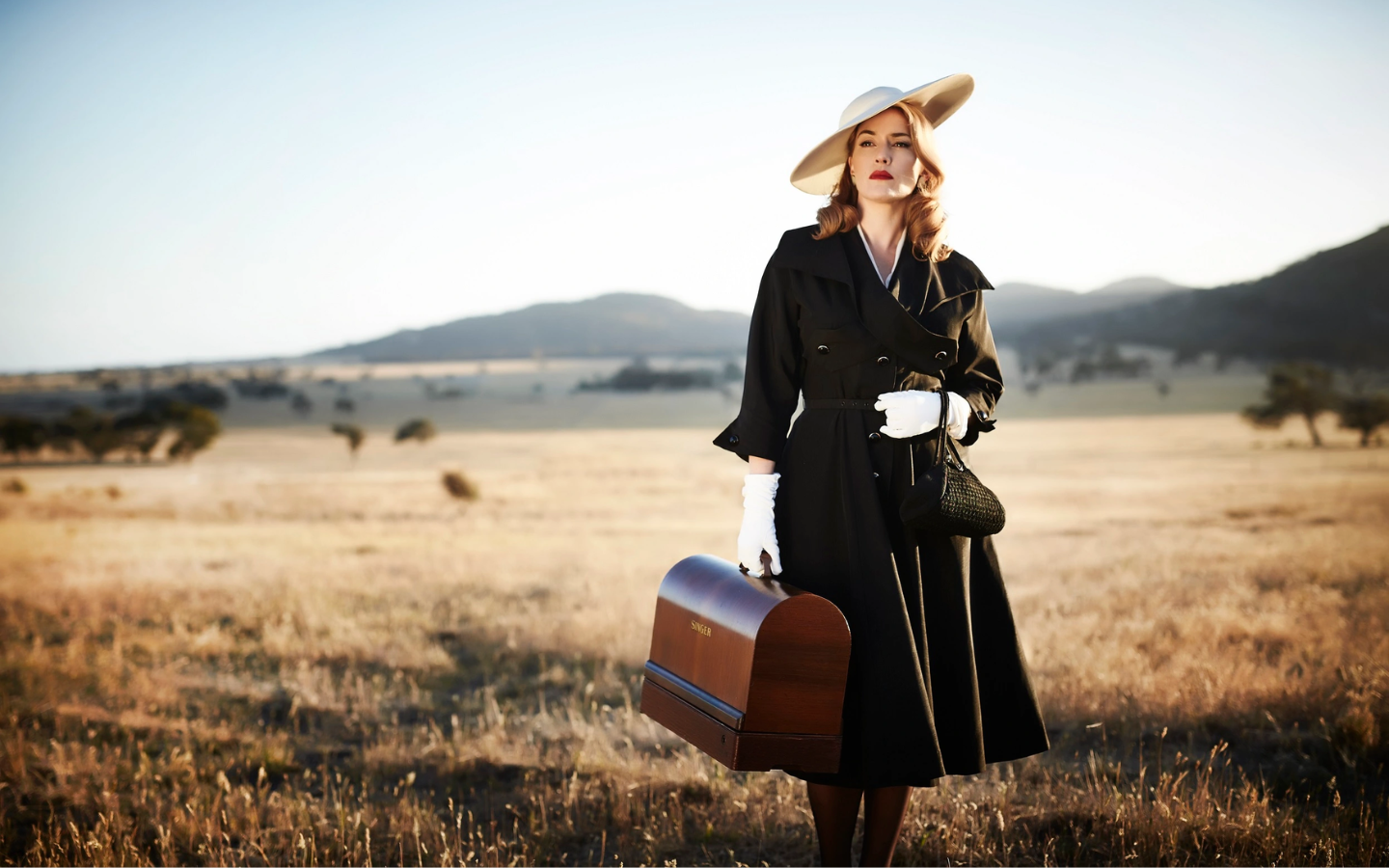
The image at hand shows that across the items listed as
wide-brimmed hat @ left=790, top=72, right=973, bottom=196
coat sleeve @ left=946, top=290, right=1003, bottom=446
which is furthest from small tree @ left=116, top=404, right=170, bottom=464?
coat sleeve @ left=946, top=290, right=1003, bottom=446

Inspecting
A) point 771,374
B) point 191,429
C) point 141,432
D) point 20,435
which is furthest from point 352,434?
point 771,374

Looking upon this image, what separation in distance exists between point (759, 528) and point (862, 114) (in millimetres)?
1318

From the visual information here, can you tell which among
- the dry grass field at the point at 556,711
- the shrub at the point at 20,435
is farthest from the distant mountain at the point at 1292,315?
the shrub at the point at 20,435

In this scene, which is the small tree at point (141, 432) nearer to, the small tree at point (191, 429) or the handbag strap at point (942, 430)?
the small tree at point (191, 429)

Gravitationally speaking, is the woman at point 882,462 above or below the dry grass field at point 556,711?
above

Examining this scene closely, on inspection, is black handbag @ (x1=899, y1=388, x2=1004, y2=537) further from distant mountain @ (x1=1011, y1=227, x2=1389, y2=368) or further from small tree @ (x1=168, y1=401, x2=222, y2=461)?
small tree @ (x1=168, y1=401, x2=222, y2=461)

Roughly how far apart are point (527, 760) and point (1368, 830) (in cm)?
352

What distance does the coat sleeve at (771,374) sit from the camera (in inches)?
114

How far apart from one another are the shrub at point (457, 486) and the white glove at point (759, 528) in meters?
23.7

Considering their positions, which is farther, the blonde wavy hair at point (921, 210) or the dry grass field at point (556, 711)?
the dry grass field at point (556, 711)

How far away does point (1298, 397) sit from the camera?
35719 mm

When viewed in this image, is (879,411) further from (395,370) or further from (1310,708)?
(395,370)

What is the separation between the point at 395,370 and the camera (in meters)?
85.2

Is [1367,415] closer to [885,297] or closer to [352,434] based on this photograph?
[885,297]
